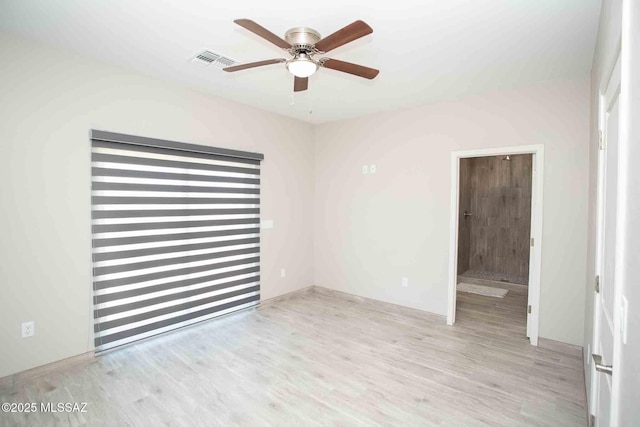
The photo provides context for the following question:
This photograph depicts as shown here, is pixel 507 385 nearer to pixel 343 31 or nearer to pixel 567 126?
pixel 567 126

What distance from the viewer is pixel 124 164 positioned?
302 centimetres

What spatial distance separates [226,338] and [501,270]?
5.46 metres

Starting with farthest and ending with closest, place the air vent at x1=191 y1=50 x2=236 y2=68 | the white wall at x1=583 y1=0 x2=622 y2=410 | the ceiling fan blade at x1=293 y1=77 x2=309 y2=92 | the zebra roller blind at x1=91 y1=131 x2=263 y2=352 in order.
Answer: the zebra roller blind at x1=91 y1=131 x2=263 y2=352
the air vent at x1=191 y1=50 x2=236 y2=68
the ceiling fan blade at x1=293 y1=77 x2=309 y2=92
the white wall at x1=583 y1=0 x2=622 y2=410

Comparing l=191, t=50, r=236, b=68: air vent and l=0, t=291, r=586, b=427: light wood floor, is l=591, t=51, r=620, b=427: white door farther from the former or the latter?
l=191, t=50, r=236, b=68: air vent

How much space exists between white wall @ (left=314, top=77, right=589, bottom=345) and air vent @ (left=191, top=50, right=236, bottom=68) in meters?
2.26

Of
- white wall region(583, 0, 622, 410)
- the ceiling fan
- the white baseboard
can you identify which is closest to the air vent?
the ceiling fan

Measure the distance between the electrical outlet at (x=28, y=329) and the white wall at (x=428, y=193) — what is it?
3.43 metres

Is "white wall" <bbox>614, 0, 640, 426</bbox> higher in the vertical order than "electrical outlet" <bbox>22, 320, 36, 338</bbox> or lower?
higher

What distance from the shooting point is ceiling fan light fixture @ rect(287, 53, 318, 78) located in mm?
1996

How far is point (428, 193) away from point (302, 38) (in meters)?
2.64

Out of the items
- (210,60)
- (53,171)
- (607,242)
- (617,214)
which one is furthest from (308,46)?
(53,171)

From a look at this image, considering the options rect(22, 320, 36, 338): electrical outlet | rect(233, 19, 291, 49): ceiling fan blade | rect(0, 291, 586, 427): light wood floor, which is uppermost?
rect(233, 19, 291, 49): ceiling fan blade

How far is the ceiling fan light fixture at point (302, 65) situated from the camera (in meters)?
2.00

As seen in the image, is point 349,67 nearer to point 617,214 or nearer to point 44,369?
point 617,214
